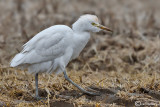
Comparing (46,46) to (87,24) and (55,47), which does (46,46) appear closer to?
(55,47)

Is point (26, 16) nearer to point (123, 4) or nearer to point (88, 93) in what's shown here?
point (123, 4)

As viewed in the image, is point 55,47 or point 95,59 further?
point 95,59

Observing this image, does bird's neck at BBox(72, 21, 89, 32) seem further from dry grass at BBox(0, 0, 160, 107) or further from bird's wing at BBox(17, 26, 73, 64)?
dry grass at BBox(0, 0, 160, 107)

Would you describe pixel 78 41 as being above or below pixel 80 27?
below

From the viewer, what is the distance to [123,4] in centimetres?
1291

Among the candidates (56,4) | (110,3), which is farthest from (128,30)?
(110,3)

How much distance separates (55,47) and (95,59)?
2.45 meters

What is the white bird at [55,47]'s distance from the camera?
185 inches

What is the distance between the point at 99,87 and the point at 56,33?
1.07 m

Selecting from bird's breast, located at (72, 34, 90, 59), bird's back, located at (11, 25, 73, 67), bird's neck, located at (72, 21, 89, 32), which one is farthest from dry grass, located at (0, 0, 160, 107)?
bird's neck, located at (72, 21, 89, 32)

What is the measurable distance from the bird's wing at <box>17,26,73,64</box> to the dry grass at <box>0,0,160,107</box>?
0.47 metres

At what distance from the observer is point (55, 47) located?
474 cm

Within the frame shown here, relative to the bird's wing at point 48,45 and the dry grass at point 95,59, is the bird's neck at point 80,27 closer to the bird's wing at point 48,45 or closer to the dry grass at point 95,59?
the bird's wing at point 48,45

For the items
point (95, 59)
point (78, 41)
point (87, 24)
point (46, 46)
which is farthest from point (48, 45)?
point (95, 59)
